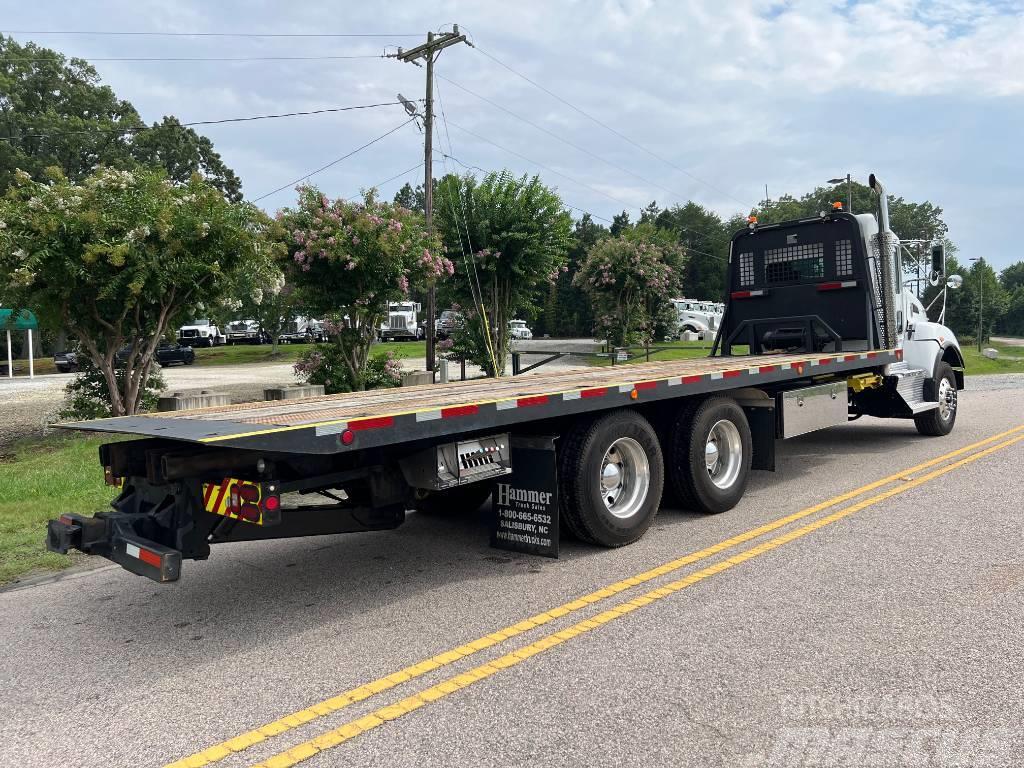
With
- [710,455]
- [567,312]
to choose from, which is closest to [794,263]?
[710,455]

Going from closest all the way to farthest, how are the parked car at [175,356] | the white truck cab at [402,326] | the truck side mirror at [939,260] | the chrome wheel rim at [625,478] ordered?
1. the chrome wheel rim at [625,478]
2. the truck side mirror at [939,260]
3. the parked car at [175,356]
4. the white truck cab at [402,326]

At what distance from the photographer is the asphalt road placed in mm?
3295

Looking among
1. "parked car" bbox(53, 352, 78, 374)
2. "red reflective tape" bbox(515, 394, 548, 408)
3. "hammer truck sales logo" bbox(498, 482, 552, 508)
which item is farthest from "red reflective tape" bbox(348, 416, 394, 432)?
"parked car" bbox(53, 352, 78, 374)

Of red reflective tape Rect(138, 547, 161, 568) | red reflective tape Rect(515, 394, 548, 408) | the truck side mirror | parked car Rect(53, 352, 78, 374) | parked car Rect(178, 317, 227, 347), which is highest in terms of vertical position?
parked car Rect(178, 317, 227, 347)

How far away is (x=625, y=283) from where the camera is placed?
31109 millimetres

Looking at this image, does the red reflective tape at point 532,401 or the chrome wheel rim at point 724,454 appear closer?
the red reflective tape at point 532,401

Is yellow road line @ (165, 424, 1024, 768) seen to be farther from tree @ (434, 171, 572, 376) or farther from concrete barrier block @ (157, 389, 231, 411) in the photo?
tree @ (434, 171, 572, 376)

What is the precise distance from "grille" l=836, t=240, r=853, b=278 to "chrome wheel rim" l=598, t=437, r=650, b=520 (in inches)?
218

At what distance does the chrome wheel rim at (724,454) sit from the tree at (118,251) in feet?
25.8

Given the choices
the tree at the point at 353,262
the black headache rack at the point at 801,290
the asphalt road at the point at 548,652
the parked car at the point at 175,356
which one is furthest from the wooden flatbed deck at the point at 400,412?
the parked car at the point at 175,356

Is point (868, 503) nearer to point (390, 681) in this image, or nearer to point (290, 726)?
Result: point (390, 681)

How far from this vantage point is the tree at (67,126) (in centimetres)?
4484

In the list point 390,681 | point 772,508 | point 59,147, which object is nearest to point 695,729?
point 390,681

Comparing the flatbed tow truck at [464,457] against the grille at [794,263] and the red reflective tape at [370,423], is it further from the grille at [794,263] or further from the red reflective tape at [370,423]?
the grille at [794,263]
